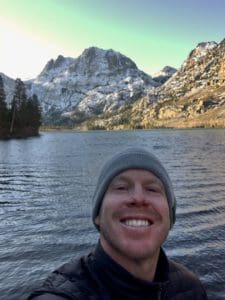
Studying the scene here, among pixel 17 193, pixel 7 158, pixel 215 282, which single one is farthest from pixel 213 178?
pixel 7 158

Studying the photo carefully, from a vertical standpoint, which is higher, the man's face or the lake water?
the man's face

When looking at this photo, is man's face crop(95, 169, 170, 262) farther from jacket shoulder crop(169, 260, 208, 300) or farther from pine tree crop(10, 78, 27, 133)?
pine tree crop(10, 78, 27, 133)

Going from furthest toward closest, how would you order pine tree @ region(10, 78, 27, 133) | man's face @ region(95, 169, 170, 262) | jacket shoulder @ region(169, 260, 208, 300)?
pine tree @ region(10, 78, 27, 133)
jacket shoulder @ region(169, 260, 208, 300)
man's face @ region(95, 169, 170, 262)

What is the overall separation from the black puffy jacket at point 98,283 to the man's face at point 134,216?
16 cm

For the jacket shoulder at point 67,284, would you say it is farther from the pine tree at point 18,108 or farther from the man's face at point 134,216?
the pine tree at point 18,108

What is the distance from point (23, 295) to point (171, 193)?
10.4m

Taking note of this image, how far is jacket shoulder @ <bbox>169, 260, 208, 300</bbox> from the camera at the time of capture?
16.0 feet

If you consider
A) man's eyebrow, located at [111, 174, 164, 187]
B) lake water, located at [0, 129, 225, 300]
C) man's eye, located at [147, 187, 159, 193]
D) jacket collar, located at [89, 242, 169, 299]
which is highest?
man's eyebrow, located at [111, 174, 164, 187]

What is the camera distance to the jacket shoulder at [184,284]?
4867 millimetres

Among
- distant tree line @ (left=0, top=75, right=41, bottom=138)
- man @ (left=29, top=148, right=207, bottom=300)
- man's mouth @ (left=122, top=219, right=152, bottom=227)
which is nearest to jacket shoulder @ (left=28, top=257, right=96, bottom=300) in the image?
man @ (left=29, top=148, right=207, bottom=300)

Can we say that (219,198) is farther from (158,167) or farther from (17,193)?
(158,167)

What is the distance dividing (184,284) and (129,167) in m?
1.57

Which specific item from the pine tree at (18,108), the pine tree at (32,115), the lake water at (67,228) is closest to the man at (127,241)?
the lake water at (67,228)

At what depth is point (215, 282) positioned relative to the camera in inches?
575
